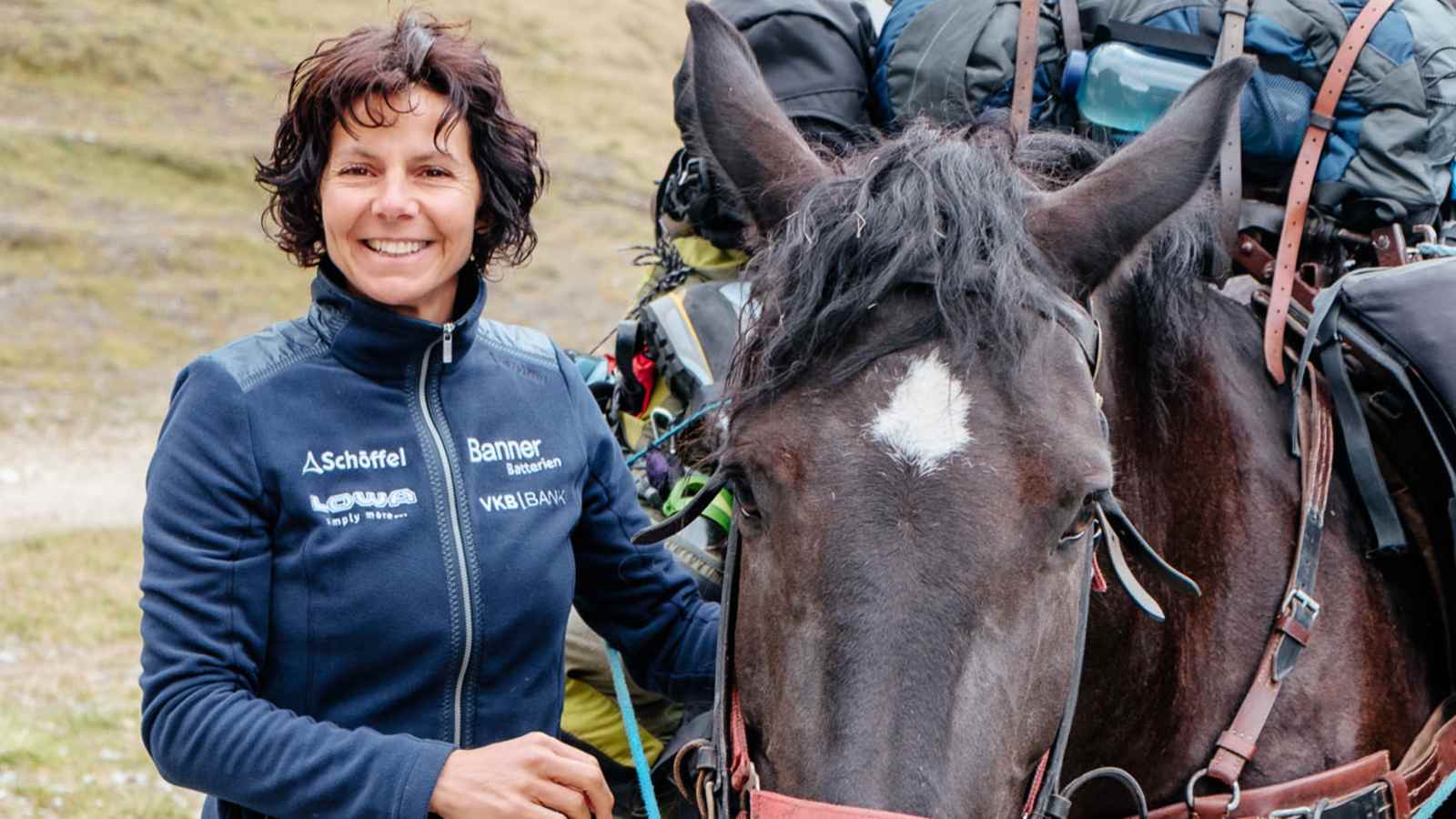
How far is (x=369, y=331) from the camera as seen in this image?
2338 mm

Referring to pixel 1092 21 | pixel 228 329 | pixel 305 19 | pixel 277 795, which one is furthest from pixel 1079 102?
pixel 305 19

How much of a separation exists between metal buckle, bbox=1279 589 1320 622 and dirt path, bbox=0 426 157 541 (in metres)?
9.90

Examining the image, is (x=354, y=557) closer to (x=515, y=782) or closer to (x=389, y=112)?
(x=515, y=782)

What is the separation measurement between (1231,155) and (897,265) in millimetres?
1291

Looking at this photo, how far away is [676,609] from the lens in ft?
8.96

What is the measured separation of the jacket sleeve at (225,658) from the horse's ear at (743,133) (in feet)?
2.81

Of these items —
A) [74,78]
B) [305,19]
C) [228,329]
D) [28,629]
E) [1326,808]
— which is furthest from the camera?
[305,19]

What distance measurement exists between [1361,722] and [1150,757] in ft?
1.42

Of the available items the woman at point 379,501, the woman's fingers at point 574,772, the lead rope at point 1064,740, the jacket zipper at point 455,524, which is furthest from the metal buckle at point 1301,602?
the jacket zipper at point 455,524

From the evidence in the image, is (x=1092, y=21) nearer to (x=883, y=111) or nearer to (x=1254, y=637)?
(x=883, y=111)

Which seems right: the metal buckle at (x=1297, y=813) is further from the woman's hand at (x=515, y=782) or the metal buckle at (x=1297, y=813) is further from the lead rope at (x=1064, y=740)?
the woman's hand at (x=515, y=782)

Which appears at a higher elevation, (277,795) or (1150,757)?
(277,795)

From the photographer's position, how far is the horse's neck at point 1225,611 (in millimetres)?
2537

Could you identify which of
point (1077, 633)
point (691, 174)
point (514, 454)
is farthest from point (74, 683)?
point (1077, 633)
